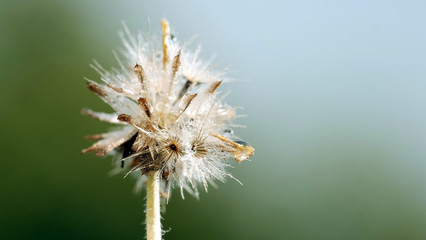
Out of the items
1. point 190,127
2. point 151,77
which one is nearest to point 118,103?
point 151,77

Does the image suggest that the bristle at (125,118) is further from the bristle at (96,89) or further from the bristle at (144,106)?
the bristle at (96,89)

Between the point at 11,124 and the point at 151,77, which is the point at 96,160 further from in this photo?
the point at 151,77

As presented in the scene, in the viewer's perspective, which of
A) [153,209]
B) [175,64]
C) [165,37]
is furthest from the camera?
[165,37]

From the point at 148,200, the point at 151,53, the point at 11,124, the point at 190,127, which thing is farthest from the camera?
the point at 11,124

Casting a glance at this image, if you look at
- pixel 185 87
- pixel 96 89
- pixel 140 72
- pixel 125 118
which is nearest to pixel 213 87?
pixel 185 87

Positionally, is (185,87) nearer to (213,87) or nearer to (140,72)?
(213,87)

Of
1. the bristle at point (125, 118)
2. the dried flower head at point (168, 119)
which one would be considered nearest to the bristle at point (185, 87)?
the dried flower head at point (168, 119)
